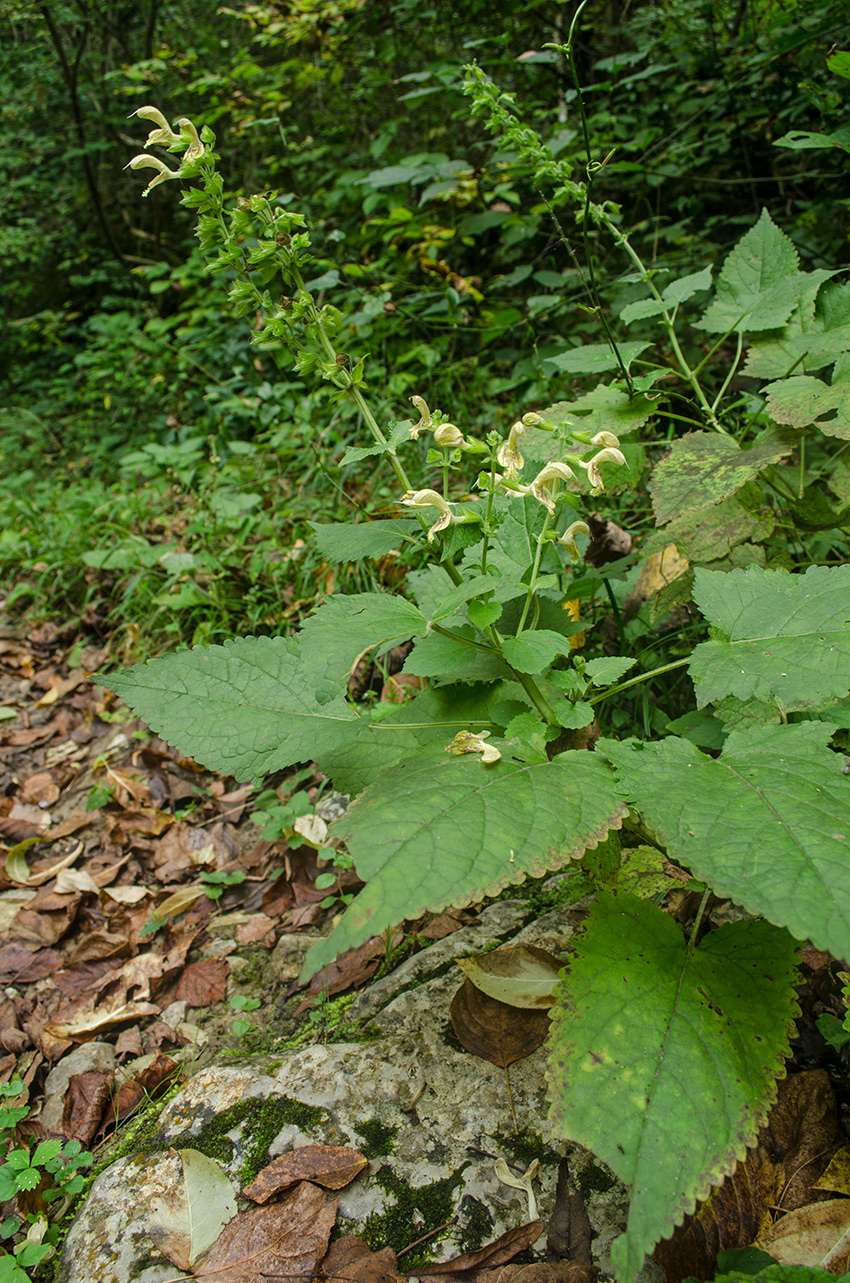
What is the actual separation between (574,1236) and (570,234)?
484 cm

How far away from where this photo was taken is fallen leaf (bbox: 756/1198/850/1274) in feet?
3.22

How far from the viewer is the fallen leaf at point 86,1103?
1.61m

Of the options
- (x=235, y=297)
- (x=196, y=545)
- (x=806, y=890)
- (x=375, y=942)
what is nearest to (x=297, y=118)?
(x=196, y=545)

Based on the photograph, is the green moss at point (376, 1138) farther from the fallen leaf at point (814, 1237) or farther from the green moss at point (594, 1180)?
the fallen leaf at point (814, 1237)

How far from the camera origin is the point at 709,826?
982 millimetres

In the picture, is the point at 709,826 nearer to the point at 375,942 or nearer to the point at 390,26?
the point at 375,942

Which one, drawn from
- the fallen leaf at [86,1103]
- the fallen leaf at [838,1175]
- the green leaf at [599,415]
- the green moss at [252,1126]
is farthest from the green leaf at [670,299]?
the fallen leaf at [86,1103]

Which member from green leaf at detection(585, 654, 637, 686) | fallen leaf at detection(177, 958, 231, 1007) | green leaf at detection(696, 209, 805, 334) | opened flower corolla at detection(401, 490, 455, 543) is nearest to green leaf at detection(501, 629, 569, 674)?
green leaf at detection(585, 654, 637, 686)

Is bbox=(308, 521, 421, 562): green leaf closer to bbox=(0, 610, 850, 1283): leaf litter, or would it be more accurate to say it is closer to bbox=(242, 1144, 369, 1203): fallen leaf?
bbox=(0, 610, 850, 1283): leaf litter

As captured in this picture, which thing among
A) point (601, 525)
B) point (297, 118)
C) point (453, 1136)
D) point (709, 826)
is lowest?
point (453, 1136)

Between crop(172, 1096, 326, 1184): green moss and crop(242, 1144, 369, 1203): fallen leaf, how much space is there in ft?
0.11

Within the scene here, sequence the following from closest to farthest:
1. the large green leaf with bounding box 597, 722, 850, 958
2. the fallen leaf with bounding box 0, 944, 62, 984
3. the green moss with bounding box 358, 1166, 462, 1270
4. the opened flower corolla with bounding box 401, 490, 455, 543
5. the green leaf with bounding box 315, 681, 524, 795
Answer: the large green leaf with bounding box 597, 722, 850, 958
the green moss with bounding box 358, 1166, 462, 1270
the opened flower corolla with bounding box 401, 490, 455, 543
the green leaf with bounding box 315, 681, 524, 795
the fallen leaf with bounding box 0, 944, 62, 984

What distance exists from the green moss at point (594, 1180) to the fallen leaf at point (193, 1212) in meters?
0.55

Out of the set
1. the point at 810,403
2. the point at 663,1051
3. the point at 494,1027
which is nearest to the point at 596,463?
the point at 810,403
